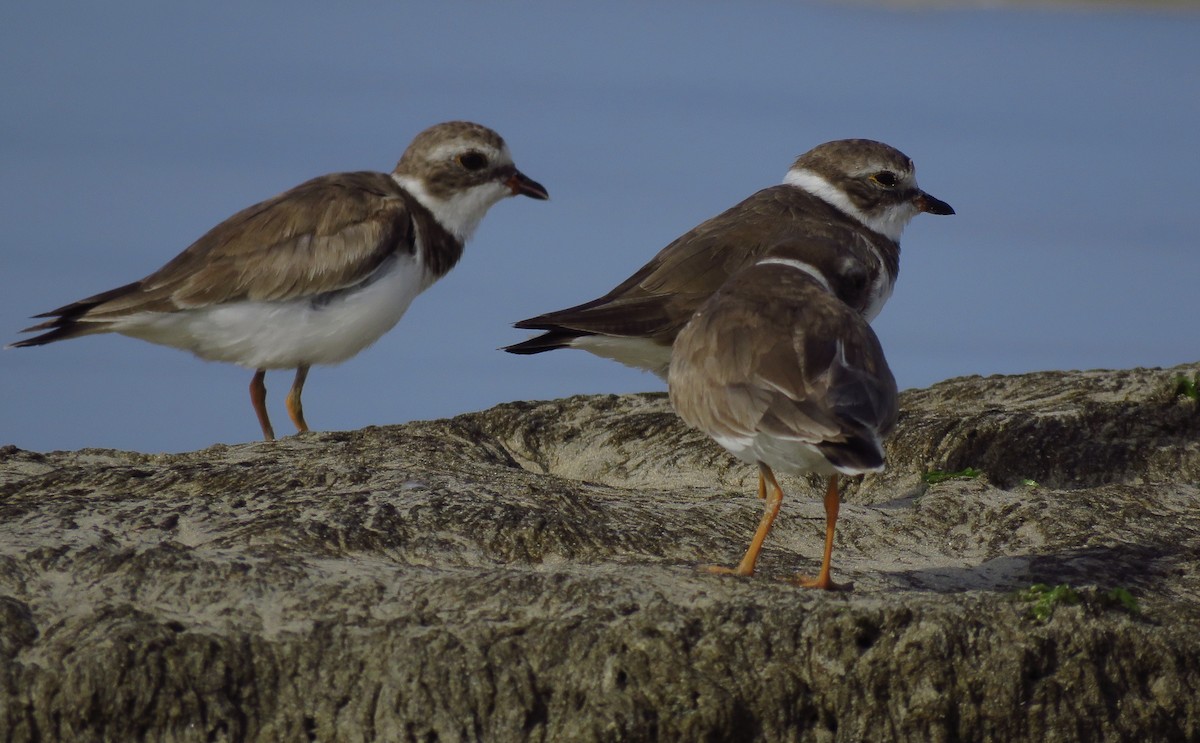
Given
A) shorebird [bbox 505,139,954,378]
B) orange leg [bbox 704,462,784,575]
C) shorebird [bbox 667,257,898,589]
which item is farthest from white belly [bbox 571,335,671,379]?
orange leg [bbox 704,462,784,575]

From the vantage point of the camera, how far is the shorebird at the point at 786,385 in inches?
202

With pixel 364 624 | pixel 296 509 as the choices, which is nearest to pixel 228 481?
pixel 296 509

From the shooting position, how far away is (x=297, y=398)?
9.91 metres

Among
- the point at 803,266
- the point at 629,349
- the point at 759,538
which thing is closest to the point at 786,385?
the point at 759,538

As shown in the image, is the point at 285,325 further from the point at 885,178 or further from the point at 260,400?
the point at 885,178

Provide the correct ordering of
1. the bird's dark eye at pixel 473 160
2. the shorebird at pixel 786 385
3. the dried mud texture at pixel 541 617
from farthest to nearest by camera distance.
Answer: the bird's dark eye at pixel 473 160, the shorebird at pixel 786 385, the dried mud texture at pixel 541 617

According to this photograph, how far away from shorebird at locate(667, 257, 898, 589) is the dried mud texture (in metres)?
0.50

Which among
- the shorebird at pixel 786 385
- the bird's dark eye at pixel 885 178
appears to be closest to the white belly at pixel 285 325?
the bird's dark eye at pixel 885 178

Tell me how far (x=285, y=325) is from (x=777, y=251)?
147 inches

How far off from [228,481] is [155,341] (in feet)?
10.4

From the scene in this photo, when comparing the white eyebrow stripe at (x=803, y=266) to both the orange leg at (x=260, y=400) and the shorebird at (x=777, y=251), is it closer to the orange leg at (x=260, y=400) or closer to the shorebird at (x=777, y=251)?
the shorebird at (x=777, y=251)

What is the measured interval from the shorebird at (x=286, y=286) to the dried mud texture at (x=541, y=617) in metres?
2.49

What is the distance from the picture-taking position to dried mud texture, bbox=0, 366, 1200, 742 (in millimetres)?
4656

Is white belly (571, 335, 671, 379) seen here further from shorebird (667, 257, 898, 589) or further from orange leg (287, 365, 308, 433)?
orange leg (287, 365, 308, 433)
